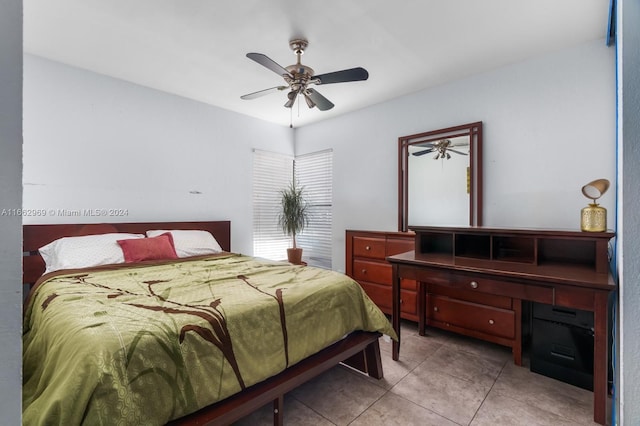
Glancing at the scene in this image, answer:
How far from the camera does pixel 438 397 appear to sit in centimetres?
189

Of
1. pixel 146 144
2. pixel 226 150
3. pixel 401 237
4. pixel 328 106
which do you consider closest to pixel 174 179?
pixel 146 144

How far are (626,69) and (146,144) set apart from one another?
3.71m

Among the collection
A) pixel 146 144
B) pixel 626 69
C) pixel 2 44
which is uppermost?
pixel 146 144

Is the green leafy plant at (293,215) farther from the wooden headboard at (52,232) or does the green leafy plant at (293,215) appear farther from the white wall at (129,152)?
the wooden headboard at (52,232)

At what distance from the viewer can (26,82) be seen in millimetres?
2555

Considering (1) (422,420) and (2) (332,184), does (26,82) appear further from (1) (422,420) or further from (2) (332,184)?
(1) (422,420)

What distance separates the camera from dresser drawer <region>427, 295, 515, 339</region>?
2416 mm

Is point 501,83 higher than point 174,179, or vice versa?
point 501,83

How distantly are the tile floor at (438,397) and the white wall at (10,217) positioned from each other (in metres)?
1.46

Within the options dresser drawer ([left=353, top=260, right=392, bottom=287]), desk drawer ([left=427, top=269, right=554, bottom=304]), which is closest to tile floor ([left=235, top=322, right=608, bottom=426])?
desk drawer ([left=427, top=269, right=554, bottom=304])

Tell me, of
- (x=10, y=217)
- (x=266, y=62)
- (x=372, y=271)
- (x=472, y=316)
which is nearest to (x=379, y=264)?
(x=372, y=271)

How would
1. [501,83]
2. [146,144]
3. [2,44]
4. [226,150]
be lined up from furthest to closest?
[226,150] < [146,144] < [501,83] < [2,44]

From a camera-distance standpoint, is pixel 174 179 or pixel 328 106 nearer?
pixel 328 106

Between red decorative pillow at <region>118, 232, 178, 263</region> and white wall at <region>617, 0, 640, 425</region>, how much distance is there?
10.1 ft
